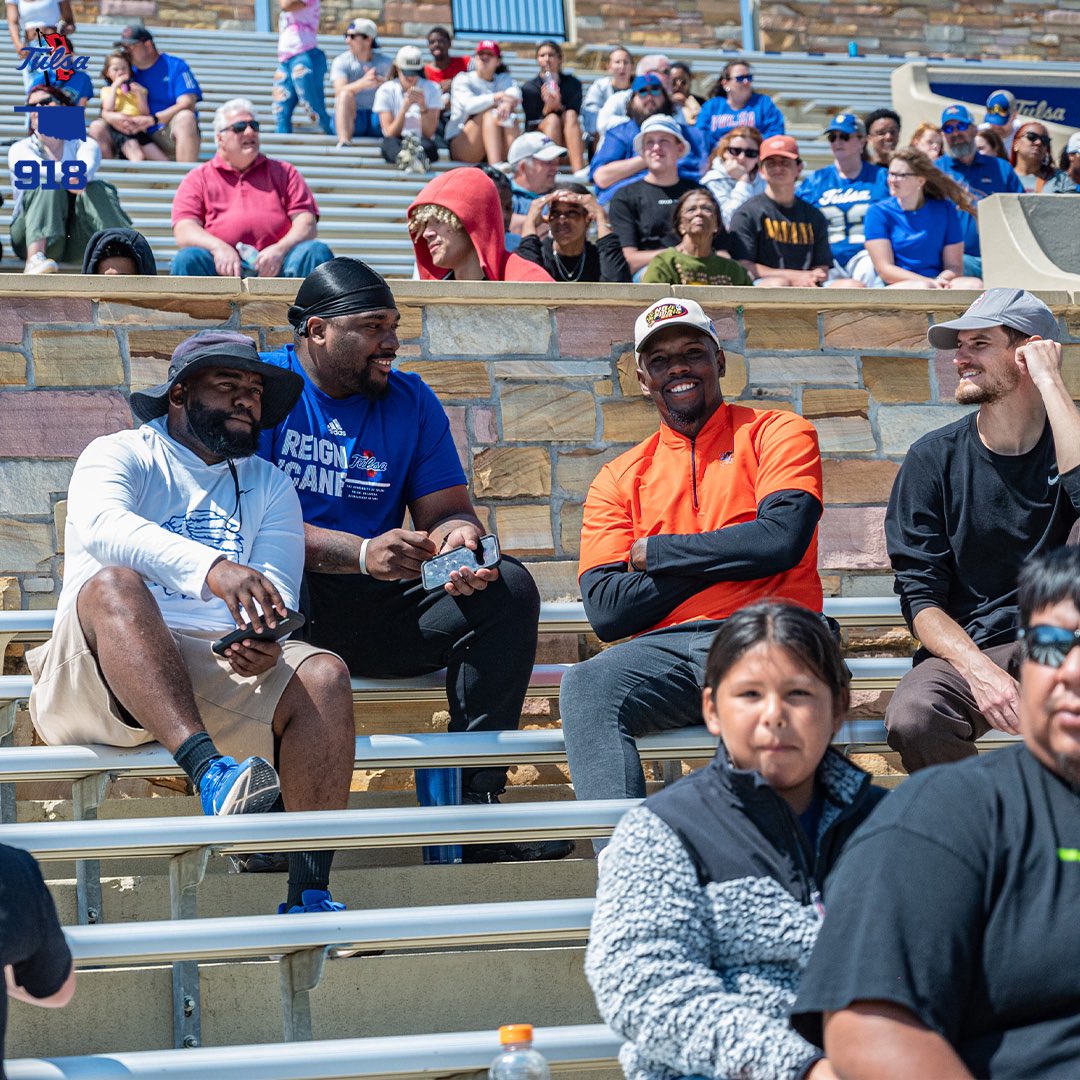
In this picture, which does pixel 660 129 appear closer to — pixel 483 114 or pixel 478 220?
pixel 478 220

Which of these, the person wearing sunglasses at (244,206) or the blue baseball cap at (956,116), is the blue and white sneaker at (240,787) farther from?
the blue baseball cap at (956,116)

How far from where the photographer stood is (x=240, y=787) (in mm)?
2809

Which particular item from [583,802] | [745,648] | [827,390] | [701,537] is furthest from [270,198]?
[745,648]

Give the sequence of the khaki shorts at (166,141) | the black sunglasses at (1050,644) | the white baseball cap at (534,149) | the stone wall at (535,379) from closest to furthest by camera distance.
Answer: the black sunglasses at (1050,644)
the stone wall at (535,379)
the white baseball cap at (534,149)
the khaki shorts at (166,141)

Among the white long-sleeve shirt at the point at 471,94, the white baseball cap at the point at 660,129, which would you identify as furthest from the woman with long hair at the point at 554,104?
the white baseball cap at the point at 660,129

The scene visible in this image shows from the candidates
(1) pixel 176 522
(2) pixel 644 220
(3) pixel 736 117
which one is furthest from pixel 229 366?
(3) pixel 736 117

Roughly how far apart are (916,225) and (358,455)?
339 centimetres

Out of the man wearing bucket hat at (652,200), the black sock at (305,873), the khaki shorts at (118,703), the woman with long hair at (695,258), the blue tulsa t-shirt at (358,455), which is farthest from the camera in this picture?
the man wearing bucket hat at (652,200)

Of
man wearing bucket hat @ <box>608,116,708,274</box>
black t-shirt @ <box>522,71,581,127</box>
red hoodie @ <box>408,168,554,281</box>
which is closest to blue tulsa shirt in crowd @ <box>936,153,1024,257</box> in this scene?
man wearing bucket hat @ <box>608,116,708,274</box>

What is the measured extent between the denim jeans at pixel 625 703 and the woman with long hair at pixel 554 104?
6.70m

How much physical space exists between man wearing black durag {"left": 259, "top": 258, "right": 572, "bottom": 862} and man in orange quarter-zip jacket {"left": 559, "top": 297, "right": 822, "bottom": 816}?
23 centimetres

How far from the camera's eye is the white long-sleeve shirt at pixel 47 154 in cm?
595

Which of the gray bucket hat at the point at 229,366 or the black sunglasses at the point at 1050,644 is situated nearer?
the black sunglasses at the point at 1050,644

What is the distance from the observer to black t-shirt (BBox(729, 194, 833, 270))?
6348 mm
